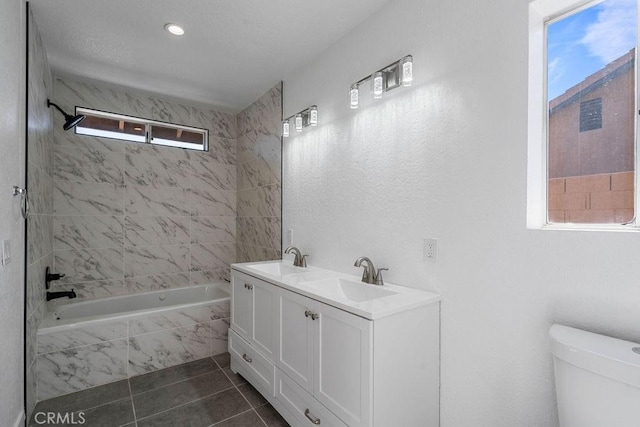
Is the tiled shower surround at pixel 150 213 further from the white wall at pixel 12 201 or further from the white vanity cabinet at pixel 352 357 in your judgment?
the white vanity cabinet at pixel 352 357

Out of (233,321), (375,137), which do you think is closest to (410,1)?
(375,137)

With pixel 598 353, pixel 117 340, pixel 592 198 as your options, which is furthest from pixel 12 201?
pixel 592 198

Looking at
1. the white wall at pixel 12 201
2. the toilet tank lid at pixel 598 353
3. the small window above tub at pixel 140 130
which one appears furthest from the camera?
the small window above tub at pixel 140 130

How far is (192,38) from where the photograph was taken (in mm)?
2205

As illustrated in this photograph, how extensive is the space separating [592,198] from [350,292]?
4.07 ft

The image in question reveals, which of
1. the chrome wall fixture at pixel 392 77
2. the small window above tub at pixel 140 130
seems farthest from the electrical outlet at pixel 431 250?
the small window above tub at pixel 140 130

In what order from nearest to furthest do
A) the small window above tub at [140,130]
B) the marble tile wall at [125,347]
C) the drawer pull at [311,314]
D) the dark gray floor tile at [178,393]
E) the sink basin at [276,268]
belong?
the drawer pull at [311,314]
the dark gray floor tile at [178,393]
the marble tile wall at [125,347]
the sink basin at [276,268]
the small window above tub at [140,130]

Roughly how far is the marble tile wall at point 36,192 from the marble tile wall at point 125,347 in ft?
0.37

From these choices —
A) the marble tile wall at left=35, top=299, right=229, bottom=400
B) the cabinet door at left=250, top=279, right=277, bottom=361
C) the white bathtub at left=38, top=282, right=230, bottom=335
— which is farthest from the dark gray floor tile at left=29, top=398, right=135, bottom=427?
the cabinet door at left=250, top=279, right=277, bottom=361

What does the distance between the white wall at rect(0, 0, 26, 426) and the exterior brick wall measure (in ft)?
8.08

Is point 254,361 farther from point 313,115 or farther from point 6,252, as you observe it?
point 313,115

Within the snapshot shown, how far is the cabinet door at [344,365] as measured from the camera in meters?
1.26

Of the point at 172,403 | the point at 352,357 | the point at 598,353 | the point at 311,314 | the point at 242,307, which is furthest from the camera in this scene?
the point at 242,307

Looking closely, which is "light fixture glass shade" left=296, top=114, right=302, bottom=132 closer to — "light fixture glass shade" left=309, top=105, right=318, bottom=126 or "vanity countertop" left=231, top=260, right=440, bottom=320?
"light fixture glass shade" left=309, top=105, right=318, bottom=126
